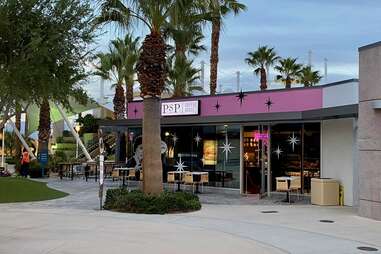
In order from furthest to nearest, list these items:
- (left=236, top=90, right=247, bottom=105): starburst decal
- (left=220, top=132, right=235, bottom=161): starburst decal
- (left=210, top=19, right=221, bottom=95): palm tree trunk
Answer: (left=210, top=19, right=221, bottom=95): palm tree trunk
(left=220, top=132, right=235, bottom=161): starburst decal
(left=236, top=90, right=247, bottom=105): starburst decal

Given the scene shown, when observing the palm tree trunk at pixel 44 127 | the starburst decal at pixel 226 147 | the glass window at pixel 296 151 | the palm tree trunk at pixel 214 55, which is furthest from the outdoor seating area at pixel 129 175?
the palm tree trunk at pixel 214 55

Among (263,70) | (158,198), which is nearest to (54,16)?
(158,198)

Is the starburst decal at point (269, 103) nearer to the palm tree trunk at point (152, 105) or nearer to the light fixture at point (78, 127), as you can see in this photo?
the palm tree trunk at point (152, 105)

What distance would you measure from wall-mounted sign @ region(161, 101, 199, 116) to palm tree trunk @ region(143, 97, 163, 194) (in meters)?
7.42

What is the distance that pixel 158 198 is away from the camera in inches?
599

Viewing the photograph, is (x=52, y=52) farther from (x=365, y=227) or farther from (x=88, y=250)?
(x=365, y=227)

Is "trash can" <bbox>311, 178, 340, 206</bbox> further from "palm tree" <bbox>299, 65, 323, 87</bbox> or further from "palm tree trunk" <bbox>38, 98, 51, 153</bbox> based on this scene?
"palm tree" <bbox>299, 65, 323, 87</bbox>

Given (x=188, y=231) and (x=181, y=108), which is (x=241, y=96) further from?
(x=188, y=231)

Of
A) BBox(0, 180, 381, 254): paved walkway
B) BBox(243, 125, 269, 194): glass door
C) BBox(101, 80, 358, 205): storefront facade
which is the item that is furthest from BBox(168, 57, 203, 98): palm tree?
BBox(0, 180, 381, 254): paved walkway

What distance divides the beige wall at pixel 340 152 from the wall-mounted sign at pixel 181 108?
613cm

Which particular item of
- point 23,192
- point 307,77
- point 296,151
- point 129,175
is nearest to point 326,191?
point 296,151

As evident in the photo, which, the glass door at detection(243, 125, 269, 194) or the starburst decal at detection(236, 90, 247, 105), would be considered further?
the starburst decal at detection(236, 90, 247, 105)

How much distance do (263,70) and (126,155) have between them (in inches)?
856

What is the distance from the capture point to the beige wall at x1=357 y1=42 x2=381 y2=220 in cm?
1415
